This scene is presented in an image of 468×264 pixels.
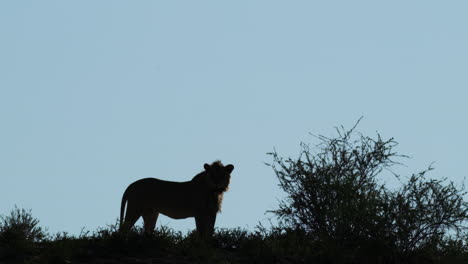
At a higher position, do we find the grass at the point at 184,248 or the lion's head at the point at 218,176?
the lion's head at the point at 218,176

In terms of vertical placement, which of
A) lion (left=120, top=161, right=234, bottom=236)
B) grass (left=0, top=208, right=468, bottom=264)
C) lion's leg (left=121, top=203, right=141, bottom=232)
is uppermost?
lion (left=120, top=161, right=234, bottom=236)

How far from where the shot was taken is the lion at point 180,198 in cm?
1689

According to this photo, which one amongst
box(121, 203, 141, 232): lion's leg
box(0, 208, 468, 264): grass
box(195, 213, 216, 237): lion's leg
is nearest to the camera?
box(0, 208, 468, 264): grass

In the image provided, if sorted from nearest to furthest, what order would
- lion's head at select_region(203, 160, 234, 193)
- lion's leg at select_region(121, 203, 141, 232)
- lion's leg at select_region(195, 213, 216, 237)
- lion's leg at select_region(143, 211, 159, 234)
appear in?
1. lion's leg at select_region(195, 213, 216, 237)
2. lion's head at select_region(203, 160, 234, 193)
3. lion's leg at select_region(121, 203, 141, 232)
4. lion's leg at select_region(143, 211, 159, 234)

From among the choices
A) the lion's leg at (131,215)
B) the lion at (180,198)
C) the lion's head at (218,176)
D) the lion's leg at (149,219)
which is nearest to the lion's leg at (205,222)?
the lion at (180,198)

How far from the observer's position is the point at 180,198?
17125 millimetres

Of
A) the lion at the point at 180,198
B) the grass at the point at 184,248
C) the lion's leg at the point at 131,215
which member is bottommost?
the grass at the point at 184,248

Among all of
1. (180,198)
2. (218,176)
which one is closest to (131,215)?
(180,198)

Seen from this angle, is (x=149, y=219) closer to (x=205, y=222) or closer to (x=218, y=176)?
(x=205, y=222)

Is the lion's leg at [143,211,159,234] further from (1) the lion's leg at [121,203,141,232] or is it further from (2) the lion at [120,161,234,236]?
(1) the lion's leg at [121,203,141,232]

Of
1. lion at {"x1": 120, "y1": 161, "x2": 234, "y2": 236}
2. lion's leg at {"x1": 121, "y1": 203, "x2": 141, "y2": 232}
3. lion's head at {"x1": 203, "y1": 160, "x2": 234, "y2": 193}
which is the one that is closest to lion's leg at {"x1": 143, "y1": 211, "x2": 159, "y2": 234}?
lion at {"x1": 120, "y1": 161, "x2": 234, "y2": 236}

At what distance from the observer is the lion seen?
55.4ft

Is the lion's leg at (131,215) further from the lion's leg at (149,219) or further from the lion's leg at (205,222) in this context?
the lion's leg at (205,222)

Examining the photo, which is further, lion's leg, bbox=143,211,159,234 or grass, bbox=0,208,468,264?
lion's leg, bbox=143,211,159,234
